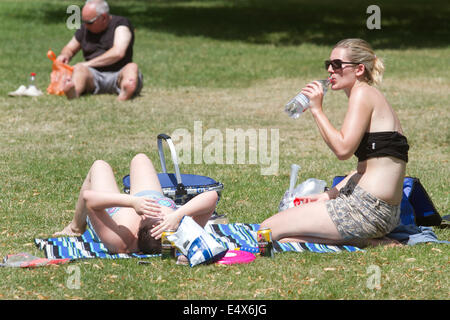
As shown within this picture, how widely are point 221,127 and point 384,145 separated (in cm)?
569

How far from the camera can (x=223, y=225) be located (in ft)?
20.3

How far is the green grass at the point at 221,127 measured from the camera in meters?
4.81

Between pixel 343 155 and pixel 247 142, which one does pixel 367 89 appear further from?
pixel 247 142

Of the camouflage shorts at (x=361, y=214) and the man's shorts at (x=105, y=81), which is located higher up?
the man's shorts at (x=105, y=81)

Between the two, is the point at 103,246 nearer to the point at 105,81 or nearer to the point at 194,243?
the point at 194,243

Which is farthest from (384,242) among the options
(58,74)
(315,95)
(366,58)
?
(58,74)

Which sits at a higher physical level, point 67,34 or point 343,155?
point 67,34

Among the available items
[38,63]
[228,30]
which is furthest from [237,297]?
[228,30]

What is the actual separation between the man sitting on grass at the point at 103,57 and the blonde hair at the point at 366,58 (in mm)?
7191

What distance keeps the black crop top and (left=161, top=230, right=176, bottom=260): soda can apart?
1549 mm

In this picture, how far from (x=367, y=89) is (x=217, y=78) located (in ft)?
33.3

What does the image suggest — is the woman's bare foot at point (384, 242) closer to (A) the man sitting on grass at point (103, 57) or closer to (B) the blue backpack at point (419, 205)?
(B) the blue backpack at point (419, 205)

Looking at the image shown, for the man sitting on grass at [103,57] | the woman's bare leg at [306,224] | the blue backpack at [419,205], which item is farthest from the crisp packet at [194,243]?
the man sitting on grass at [103,57]
